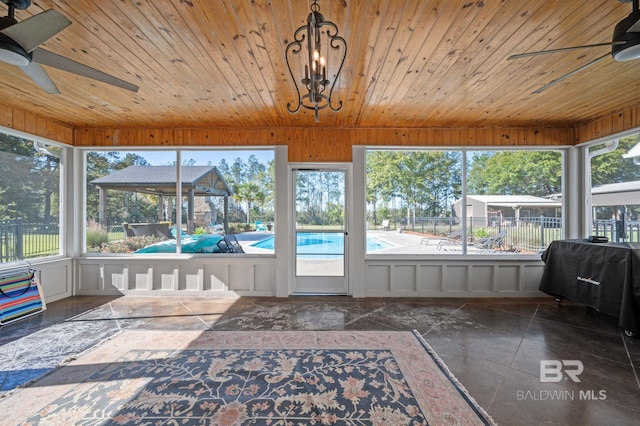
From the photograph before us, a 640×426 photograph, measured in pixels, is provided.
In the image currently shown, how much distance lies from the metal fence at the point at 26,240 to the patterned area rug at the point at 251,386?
2450 mm

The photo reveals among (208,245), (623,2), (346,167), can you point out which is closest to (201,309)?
(208,245)

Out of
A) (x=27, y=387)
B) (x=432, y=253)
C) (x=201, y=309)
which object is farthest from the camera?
(x=432, y=253)

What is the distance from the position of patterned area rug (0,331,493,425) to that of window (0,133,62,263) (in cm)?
254

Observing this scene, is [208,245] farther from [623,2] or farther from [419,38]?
[623,2]

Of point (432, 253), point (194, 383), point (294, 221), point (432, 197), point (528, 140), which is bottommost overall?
point (194, 383)

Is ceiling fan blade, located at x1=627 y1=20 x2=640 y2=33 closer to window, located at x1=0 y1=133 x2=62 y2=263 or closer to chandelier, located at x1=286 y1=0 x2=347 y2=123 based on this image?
chandelier, located at x1=286 y1=0 x2=347 y2=123

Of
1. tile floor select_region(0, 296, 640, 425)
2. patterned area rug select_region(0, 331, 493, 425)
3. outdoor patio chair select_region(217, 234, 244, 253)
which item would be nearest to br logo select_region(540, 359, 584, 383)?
tile floor select_region(0, 296, 640, 425)

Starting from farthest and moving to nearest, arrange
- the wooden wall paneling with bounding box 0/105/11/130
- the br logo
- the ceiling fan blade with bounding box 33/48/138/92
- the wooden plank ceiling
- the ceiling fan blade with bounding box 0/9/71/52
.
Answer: the wooden wall paneling with bounding box 0/105/11/130
the br logo
the wooden plank ceiling
the ceiling fan blade with bounding box 33/48/138/92
the ceiling fan blade with bounding box 0/9/71/52

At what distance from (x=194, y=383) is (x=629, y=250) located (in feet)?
14.5

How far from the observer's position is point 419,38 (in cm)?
226

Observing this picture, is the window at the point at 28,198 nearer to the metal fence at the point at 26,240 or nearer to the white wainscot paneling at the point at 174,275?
the metal fence at the point at 26,240

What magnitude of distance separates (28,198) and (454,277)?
6.49 meters

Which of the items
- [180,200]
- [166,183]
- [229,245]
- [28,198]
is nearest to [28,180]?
[28,198]

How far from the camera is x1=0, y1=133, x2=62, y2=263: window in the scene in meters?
3.77
